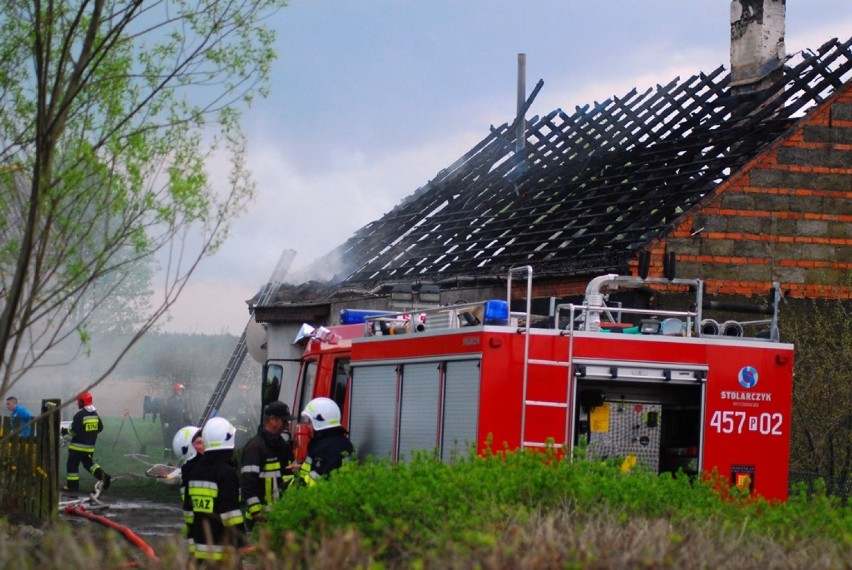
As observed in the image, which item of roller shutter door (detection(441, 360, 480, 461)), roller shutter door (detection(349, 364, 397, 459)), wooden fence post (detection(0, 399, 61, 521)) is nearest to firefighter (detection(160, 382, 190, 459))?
wooden fence post (detection(0, 399, 61, 521))

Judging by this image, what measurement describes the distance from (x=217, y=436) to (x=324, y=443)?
6.34 feet

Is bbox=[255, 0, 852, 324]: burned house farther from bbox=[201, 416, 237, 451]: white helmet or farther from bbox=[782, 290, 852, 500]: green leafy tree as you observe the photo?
bbox=[201, 416, 237, 451]: white helmet

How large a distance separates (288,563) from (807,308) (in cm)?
1242

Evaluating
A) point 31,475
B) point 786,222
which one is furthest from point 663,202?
point 31,475

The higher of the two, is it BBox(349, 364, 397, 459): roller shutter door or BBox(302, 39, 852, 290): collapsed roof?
BBox(302, 39, 852, 290): collapsed roof

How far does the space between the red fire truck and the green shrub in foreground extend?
1.37 metres

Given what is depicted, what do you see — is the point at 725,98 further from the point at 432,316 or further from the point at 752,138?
the point at 432,316

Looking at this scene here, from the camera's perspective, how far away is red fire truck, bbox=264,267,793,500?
32.7 ft

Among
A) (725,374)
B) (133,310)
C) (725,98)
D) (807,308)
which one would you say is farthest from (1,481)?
(133,310)

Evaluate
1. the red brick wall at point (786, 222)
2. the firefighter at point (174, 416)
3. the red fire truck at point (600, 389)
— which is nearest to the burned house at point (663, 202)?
the red brick wall at point (786, 222)

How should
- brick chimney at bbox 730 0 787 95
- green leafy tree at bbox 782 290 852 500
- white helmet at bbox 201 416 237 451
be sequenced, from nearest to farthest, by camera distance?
1. white helmet at bbox 201 416 237 451
2. green leafy tree at bbox 782 290 852 500
3. brick chimney at bbox 730 0 787 95

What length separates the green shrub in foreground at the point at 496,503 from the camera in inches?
276

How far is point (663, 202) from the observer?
1731cm

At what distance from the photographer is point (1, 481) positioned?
14.5 m
